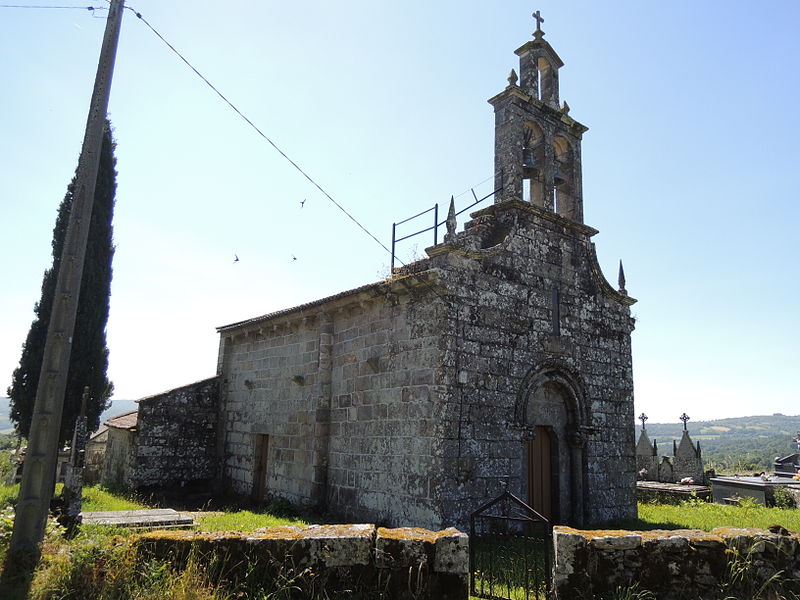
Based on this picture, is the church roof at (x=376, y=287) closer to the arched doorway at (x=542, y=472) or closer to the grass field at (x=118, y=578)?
the arched doorway at (x=542, y=472)

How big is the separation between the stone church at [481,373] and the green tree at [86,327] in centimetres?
255

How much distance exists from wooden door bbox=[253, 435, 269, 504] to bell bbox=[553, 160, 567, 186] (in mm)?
9325

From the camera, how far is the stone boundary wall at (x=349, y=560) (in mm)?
4703

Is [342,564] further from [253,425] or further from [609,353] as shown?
[253,425]

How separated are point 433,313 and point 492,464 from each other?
272 cm

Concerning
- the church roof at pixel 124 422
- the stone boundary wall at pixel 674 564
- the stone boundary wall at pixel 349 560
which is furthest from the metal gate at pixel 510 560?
the church roof at pixel 124 422

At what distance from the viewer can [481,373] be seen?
960 centimetres

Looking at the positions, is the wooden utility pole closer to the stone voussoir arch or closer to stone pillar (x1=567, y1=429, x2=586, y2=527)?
the stone voussoir arch

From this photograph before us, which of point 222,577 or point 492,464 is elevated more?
point 492,464

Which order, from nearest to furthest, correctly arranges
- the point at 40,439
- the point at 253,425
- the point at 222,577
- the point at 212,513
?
the point at 222,577
the point at 40,439
the point at 212,513
the point at 253,425

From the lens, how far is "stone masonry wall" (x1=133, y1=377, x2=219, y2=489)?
14.7 meters

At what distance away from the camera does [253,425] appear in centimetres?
1471

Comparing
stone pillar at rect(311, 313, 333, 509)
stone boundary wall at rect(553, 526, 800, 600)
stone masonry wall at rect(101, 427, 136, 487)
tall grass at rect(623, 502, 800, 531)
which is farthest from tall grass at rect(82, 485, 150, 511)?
tall grass at rect(623, 502, 800, 531)

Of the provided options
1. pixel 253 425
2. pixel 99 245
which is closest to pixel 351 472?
pixel 253 425
